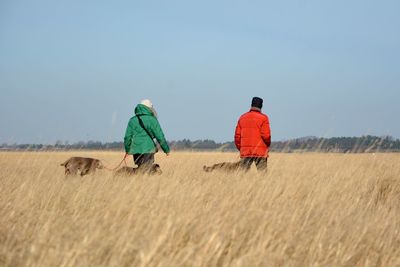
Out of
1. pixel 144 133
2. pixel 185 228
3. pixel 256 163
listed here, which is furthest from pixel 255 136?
pixel 185 228

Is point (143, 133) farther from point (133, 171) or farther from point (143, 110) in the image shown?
point (133, 171)

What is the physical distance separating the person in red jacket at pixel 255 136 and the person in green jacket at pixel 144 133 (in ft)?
5.19

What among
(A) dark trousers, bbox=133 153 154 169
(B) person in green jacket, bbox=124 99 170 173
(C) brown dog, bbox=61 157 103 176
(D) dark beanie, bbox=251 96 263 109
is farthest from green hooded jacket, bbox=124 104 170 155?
(C) brown dog, bbox=61 157 103 176

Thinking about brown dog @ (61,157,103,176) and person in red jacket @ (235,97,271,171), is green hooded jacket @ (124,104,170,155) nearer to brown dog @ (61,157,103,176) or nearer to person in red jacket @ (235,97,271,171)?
person in red jacket @ (235,97,271,171)

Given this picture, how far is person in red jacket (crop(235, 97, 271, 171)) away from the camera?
990 cm

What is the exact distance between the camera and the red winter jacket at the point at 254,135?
32.4 feet

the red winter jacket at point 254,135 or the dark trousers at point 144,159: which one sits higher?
the red winter jacket at point 254,135

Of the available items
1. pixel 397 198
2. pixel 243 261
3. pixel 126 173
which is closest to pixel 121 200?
pixel 243 261

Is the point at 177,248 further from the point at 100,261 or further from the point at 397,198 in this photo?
the point at 397,198

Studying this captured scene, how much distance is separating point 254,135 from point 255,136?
28 millimetres

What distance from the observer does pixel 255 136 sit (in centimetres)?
988

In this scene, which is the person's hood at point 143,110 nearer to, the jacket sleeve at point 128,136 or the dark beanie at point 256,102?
the jacket sleeve at point 128,136

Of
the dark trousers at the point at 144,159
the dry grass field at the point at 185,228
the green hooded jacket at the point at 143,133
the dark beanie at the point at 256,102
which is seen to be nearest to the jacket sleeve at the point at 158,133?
the green hooded jacket at the point at 143,133

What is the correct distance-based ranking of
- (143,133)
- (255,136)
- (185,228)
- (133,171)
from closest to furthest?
(185,228), (133,171), (143,133), (255,136)
